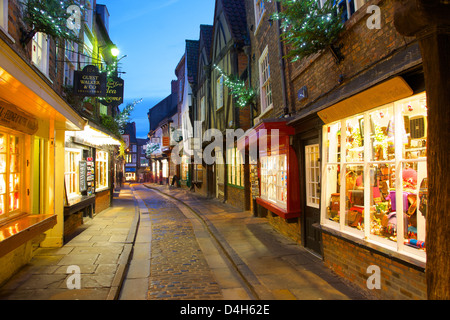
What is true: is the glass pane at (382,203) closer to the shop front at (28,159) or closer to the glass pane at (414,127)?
the glass pane at (414,127)

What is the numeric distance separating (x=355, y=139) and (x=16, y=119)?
18.9 feet

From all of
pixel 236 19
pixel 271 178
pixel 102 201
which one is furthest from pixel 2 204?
pixel 236 19

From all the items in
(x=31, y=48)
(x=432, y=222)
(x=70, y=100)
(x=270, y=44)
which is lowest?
(x=432, y=222)

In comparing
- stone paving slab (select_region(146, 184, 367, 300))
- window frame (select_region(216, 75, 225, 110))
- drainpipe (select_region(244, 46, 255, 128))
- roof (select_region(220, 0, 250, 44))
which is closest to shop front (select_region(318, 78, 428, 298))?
stone paving slab (select_region(146, 184, 367, 300))

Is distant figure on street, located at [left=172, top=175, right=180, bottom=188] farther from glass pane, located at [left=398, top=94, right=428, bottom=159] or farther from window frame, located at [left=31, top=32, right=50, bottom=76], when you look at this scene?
glass pane, located at [left=398, top=94, right=428, bottom=159]

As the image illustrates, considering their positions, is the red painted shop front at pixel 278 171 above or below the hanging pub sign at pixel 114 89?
below

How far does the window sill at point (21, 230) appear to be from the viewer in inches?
146

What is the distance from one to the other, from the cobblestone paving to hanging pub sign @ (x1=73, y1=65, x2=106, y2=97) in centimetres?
460

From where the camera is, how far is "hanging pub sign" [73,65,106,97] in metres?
8.15

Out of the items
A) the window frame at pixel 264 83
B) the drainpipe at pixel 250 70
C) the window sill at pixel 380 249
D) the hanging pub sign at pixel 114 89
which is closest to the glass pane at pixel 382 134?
the window sill at pixel 380 249

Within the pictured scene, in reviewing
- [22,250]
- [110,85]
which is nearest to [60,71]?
[110,85]

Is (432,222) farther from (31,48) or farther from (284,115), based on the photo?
(31,48)

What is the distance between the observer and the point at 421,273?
3.21m
